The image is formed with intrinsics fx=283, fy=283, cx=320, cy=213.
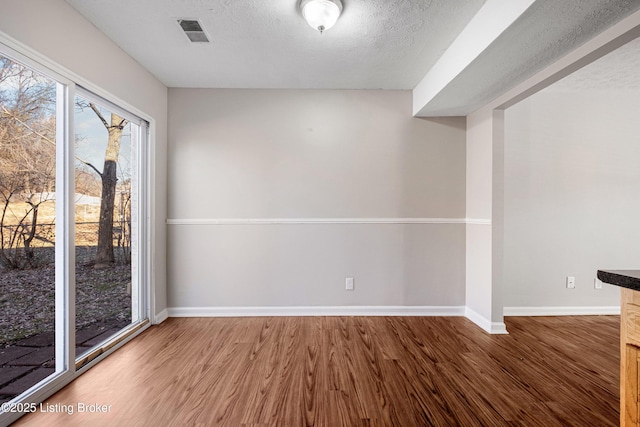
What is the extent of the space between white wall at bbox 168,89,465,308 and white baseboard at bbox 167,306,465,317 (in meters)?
0.06

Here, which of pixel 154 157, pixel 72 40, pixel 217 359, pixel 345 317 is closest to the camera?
pixel 72 40

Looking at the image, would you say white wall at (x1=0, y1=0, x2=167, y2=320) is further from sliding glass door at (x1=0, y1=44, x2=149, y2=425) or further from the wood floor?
the wood floor

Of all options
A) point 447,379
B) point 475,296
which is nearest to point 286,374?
point 447,379

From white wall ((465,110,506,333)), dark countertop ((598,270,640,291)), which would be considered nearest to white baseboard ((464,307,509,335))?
white wall ((465,110,506,333))

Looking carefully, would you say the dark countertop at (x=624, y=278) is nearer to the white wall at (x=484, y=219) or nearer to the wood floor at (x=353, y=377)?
the wood floor at (x=353, y=377)

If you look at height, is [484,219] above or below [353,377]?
above

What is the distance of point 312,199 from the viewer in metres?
3.12

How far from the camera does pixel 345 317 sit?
304cm

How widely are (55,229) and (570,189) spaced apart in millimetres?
4588

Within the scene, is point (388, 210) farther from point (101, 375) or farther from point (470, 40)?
point (101, 375)

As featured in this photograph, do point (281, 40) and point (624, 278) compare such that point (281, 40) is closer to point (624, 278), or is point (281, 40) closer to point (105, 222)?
point (105, 222)

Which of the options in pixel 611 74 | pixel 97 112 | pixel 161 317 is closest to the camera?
pixel 97 112

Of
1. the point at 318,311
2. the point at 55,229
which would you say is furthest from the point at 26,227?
the point at 318,311

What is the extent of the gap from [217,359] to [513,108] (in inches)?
148
